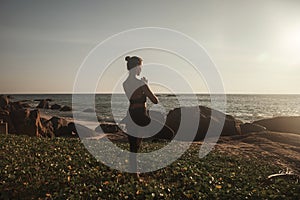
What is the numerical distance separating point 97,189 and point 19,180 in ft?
8.40

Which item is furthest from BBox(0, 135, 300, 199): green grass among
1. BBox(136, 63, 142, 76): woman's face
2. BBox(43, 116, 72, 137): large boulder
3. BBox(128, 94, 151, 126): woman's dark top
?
BBox(43, 116, 72, 137): large boulder

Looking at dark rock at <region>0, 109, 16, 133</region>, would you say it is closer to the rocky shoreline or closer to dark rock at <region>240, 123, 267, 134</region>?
the rocky shoreline

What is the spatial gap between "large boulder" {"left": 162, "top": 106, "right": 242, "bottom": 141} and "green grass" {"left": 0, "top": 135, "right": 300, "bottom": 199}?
66.3 ft

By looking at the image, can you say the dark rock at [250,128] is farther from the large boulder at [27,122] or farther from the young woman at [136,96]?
the young woman at [136,96]

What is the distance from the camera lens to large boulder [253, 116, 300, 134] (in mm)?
37875

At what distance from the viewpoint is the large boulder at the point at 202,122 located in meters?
34.1

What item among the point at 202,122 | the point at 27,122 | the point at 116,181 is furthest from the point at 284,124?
the point at 116,181

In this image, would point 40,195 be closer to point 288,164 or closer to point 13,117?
point 288,164

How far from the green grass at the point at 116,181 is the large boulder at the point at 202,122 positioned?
2022 cm

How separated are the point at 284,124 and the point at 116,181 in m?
36.2

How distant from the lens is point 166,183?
974 centimetres

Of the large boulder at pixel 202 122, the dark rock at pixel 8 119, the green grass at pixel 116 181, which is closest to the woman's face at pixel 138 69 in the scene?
the green grass at pixel 116 181

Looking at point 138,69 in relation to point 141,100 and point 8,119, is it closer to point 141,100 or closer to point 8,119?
point 141,100

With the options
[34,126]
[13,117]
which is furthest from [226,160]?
[13,117]
